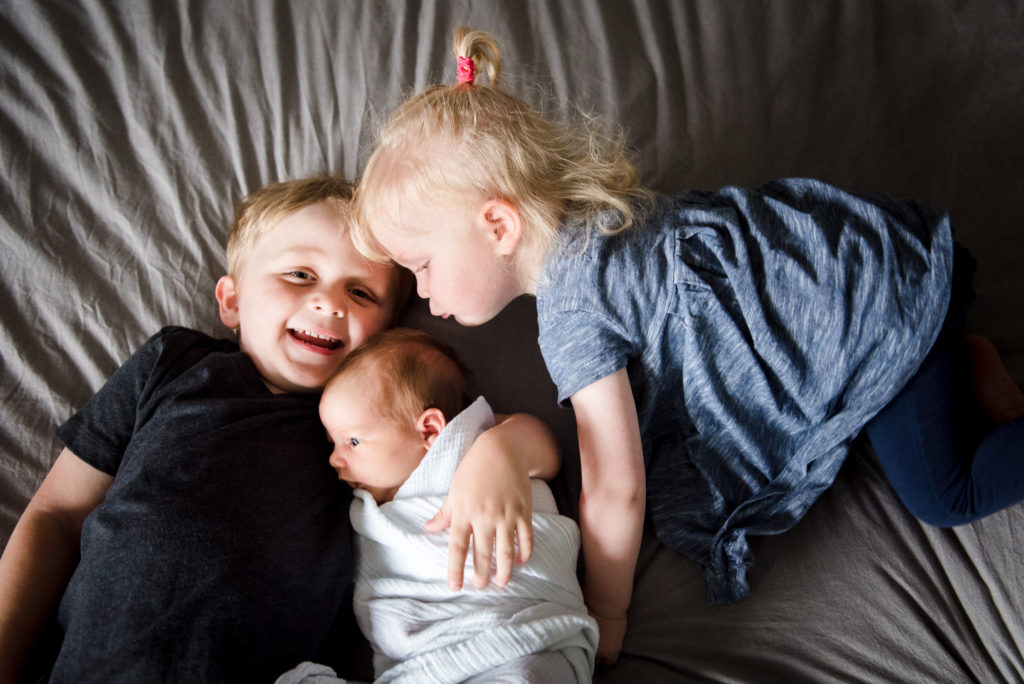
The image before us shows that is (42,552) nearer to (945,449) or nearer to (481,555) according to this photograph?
(481,555)

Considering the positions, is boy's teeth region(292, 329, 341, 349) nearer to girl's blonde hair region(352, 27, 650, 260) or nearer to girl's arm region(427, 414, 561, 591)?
girl's blonde hair region(352, 27, 650, 260)

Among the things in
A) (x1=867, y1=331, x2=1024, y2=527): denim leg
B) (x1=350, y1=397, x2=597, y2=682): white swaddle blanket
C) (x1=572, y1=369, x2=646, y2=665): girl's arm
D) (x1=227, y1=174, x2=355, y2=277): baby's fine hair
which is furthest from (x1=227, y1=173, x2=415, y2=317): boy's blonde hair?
(x1=867, y1=331, x2=1024, y2=527): denim leg

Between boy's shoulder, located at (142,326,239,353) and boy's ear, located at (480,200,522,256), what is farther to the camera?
boy's shoulder, located at (142,326,239,353)

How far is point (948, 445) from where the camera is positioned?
3.11ft

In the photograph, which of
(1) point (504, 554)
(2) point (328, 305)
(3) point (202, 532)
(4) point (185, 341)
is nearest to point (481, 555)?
(1) point (504, 554)

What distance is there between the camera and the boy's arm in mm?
890

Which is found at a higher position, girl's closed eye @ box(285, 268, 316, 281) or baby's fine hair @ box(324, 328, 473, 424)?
girl's closed eye @ box(285, 268, 316, 281)

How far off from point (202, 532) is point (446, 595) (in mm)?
317

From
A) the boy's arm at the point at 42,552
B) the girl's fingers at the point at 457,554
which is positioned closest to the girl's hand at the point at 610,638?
the girl's fingers at the point at 457,554

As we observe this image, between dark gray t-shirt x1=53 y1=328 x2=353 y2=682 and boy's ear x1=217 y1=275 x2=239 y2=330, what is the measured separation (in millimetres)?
136

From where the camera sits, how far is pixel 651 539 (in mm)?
1045

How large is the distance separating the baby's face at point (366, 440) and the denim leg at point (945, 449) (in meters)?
0.68

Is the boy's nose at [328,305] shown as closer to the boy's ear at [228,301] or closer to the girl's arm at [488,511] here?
the boy's ear at [228,301]

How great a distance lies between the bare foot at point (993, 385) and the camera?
3.29ft
